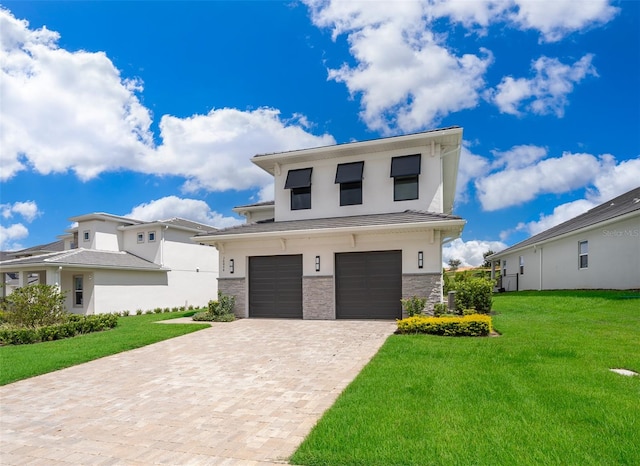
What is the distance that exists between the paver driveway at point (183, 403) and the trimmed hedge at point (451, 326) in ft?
3.67

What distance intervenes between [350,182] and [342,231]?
3151mm

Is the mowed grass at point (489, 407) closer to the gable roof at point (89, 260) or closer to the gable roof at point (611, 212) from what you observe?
the gable roof at point (611, 212)

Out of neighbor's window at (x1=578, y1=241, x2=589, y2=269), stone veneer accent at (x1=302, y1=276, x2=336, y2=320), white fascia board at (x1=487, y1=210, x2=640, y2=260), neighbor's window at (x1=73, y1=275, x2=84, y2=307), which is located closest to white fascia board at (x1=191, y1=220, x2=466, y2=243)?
stone veneer accent at (x1=302, y1=276, x2=336, y2=320)

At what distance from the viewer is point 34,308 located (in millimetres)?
13141

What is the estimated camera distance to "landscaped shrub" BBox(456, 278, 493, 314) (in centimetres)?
1397

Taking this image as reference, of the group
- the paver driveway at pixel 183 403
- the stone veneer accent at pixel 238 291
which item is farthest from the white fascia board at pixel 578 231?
the stone veneer accent at pixel 238 291

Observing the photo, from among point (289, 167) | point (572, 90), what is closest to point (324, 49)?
point (289, 167)

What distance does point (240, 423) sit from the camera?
4.83 meters

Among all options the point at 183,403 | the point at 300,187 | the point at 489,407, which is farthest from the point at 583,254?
the point at 183,403

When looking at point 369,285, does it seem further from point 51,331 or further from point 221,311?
point 51,331

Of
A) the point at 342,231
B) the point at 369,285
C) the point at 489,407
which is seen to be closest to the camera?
the point at 489,407

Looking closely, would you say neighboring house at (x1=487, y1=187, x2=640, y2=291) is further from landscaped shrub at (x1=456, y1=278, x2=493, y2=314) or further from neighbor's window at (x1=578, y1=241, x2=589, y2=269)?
landscaped shrub at (x1=456, y1=278, x2=493, y2=314)

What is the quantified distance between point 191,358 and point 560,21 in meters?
15.4

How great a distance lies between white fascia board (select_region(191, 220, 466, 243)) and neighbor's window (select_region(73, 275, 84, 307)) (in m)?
12.5
